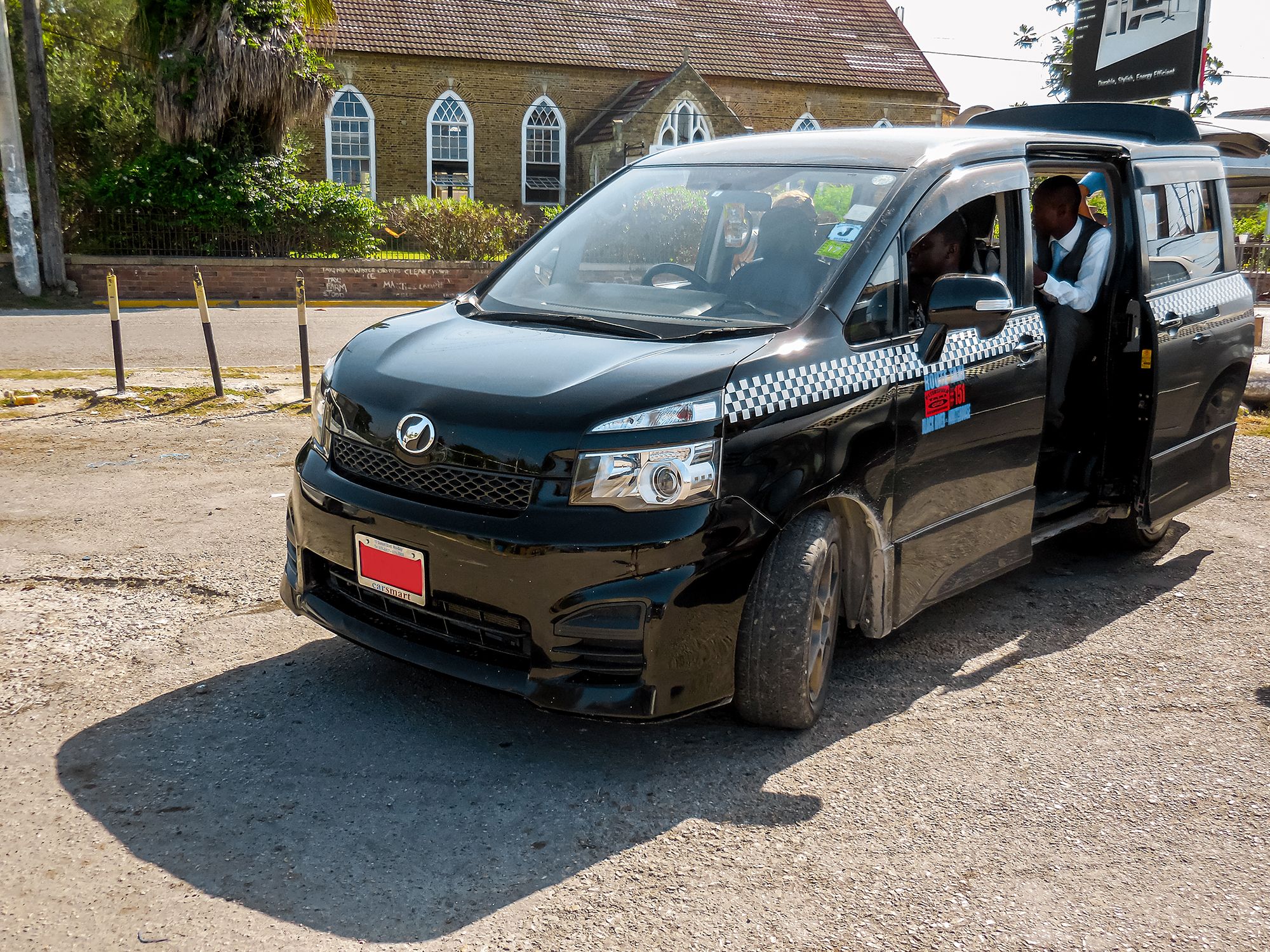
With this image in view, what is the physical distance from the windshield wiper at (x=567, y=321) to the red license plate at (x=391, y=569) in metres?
0.98

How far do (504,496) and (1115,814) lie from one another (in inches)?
78.2

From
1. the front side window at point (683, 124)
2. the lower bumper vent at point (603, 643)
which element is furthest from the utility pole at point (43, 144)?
the lower bumper vent at point (603, 643)

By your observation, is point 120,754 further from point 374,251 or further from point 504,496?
point 374,251

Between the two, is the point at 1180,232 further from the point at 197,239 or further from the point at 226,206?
the point at 197,239

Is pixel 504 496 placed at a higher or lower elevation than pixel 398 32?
lower

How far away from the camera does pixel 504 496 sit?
129 inches

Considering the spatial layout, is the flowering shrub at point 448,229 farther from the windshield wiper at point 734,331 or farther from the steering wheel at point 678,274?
the windshield wiper at point 734,331

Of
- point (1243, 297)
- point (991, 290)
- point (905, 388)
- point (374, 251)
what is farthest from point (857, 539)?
point (374, 251)

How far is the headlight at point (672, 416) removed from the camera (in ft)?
10.6

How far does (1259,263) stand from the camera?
893 inches

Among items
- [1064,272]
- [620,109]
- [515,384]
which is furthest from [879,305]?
[620,109]

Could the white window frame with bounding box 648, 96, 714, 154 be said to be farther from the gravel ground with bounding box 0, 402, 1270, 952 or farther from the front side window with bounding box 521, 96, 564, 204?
the gravel ground with bounding box 0, 402, 1270, 952

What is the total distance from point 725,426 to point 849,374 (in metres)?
0.61

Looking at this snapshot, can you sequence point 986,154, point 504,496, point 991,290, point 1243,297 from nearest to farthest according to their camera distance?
1. point 504,496
2. point 991,290
3. point 986,154
4. point 1243,297
